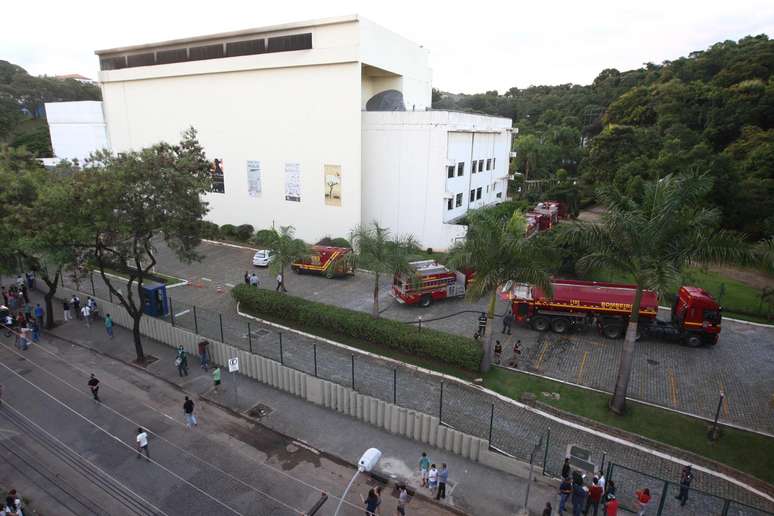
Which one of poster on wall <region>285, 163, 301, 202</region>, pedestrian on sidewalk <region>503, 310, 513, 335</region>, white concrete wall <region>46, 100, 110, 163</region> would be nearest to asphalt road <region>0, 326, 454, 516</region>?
pedestrian on sidewalk <region>503, 310, 513, 335</region>

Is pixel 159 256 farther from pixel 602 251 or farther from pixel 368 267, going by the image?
pixel 602 251

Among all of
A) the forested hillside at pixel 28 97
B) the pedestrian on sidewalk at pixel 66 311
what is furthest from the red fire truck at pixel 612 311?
the forested hillside at pixel 28 97

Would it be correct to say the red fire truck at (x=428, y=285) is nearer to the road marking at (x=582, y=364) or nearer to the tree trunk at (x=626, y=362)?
the road marking at (x=582, y=364)

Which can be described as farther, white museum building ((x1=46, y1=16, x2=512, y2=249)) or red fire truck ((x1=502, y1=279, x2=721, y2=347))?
white museum building ((x1=46, y1=16, x2=512, y2=249))

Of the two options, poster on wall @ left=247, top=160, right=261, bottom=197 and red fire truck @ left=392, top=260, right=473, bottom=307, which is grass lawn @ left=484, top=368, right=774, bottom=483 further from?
poster on wall @ left=247, top=160, right=261, bottom=197

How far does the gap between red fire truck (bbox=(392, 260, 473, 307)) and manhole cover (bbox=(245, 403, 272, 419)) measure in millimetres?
10538

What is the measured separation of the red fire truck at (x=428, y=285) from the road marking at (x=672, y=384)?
11459mm

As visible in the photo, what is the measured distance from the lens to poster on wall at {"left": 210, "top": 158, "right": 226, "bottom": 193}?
41.8 metres

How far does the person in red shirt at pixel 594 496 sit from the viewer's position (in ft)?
37.8

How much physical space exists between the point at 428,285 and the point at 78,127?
4793 centimetres

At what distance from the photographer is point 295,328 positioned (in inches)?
902

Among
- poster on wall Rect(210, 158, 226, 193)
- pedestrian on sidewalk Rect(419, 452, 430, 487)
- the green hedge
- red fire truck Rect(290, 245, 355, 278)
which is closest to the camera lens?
pedestrian on sidewalk Rect(419, 452, 430, 487)

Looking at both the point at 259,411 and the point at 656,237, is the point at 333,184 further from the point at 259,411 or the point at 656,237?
the point at 656,237

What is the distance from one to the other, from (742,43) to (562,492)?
85.6 meters
